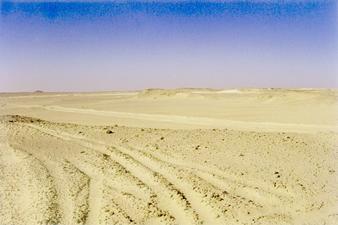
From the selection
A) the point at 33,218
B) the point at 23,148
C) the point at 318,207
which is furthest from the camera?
the point at 23,148

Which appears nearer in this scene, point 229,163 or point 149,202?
point 149,202

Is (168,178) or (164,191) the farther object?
(168,178)

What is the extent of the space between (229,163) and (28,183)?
10.9 feet

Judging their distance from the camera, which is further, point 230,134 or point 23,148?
point 230,134

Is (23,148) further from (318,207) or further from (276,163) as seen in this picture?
(318,207)

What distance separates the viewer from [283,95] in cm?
2978

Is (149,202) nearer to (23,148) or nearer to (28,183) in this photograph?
(28,183)

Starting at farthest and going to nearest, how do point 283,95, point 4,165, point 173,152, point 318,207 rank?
point 283,95, point 173,152, point 4,165, point 318,207

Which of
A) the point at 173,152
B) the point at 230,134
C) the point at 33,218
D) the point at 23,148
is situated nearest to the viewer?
the point at 33,218

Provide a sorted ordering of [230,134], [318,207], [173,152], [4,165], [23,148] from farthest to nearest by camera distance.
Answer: [230,134]
[23,148]
[173,152]
[4,165]
[318,207]

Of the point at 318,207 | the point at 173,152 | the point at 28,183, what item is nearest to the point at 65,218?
the point at 28,183

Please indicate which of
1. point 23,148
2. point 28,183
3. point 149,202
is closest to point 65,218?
point 149,202

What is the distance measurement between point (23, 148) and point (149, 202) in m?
4.50

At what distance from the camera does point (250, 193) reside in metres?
6.65
